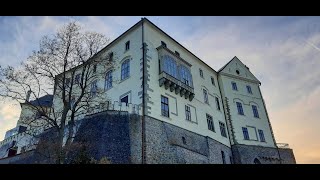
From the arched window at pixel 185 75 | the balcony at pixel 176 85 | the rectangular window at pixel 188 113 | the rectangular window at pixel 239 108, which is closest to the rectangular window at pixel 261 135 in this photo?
the rectangular window at pixel 239 108

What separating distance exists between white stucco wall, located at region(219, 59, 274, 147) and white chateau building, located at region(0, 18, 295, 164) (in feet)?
0.47

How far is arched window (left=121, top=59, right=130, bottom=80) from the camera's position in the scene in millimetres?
26500

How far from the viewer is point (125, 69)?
88.9 feet

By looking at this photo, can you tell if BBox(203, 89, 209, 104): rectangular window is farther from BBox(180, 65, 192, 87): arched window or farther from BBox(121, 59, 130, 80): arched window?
BBox(121, 59, 130, 80): arched window

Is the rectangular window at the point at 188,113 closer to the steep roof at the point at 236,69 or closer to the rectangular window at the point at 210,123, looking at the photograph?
the rectangular window at the point at 210,123

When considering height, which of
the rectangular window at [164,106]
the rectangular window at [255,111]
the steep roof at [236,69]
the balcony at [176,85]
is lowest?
the rectangular window at [164,106]

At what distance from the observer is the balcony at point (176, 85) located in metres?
25.5

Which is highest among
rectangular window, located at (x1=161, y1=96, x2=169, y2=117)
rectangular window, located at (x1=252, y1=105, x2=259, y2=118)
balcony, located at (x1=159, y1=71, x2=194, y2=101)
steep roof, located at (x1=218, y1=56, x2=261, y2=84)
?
steep roof, located at (x1=218, y1=56, x2=261, y2=84)

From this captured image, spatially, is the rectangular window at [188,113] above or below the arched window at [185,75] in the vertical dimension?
below

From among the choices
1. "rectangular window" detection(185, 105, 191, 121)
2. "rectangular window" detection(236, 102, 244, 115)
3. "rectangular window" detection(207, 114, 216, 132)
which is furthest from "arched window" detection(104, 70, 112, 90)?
"rectangular window" detection(236, 102, 244, 115)

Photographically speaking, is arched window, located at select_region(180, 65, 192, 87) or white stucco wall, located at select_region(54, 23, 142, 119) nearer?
white stucco wall, located at select_region(54, 23, 142, 119)
